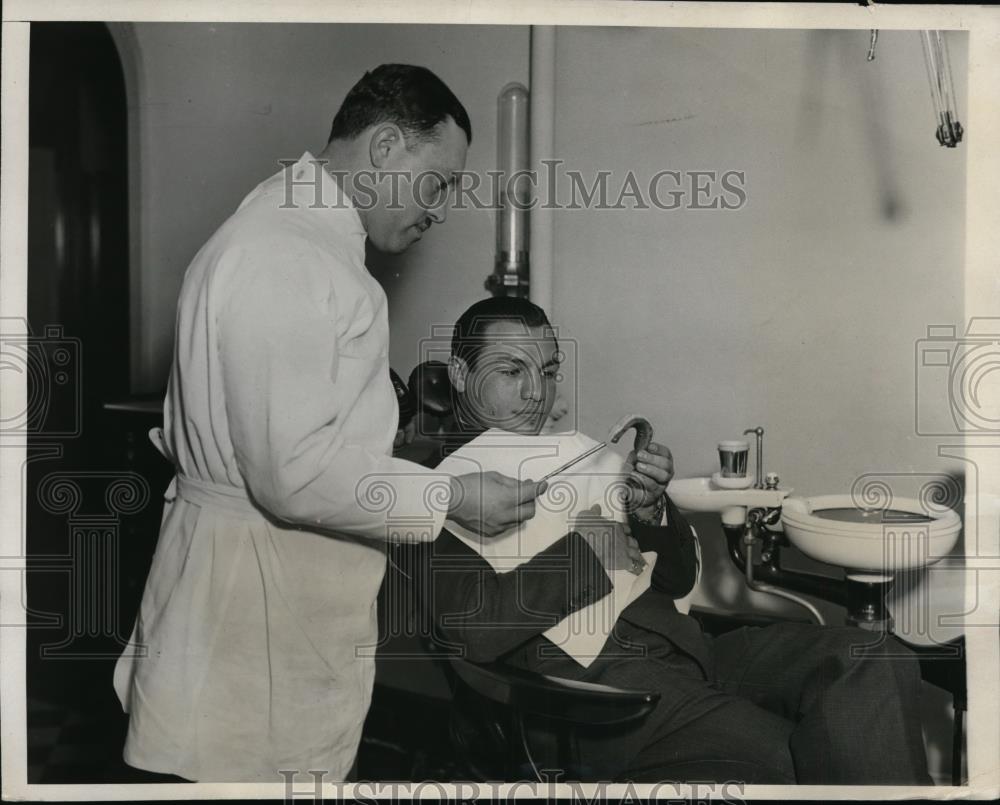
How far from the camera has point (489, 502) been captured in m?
1.48

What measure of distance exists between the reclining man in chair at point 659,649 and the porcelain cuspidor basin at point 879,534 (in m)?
0.13

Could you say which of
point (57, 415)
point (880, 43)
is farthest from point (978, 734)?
point (57, 415)

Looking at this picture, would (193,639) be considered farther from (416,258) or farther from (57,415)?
(416,258)

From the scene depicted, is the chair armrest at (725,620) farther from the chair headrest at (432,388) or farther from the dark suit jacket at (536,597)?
the chair headrest at (432,388)

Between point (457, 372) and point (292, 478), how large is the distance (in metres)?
0.35

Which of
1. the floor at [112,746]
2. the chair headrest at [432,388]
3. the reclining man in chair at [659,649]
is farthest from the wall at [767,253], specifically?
the floor at [112,746]

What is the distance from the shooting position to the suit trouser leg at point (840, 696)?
140cm

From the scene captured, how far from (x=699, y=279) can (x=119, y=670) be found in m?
1.25

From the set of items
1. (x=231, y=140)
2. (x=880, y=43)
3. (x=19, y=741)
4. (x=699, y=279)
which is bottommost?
(x=19, y=741)

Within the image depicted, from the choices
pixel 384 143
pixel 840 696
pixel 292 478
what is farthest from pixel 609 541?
pixel 384 143

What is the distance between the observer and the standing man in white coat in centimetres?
135

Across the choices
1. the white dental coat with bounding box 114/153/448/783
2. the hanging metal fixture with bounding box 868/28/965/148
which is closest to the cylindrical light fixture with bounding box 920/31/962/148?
the hanging metal fixture with bounding box 868/28/965/148

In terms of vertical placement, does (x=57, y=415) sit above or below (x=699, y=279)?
below

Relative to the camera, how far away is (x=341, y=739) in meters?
1.47
